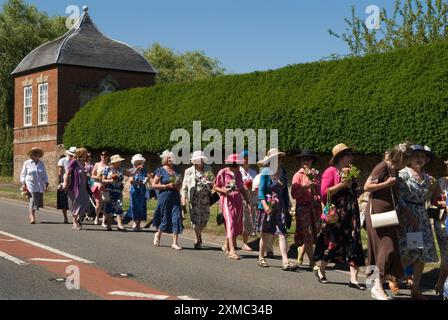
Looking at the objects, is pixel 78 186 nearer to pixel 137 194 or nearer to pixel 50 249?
pixel 137 194

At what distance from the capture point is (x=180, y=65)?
6588 centimetres

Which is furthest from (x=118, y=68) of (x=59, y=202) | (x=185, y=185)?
(x=185, y=185)

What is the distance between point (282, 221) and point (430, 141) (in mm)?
7903

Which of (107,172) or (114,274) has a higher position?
(107,172)

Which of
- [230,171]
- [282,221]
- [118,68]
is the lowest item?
[282,221]

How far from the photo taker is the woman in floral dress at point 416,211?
825 centimetres

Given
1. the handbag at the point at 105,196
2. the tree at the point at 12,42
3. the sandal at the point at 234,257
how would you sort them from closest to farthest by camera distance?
the sandal at the point at 234,257, the handbag at the point at 105,196, the tree at the point at 12,42

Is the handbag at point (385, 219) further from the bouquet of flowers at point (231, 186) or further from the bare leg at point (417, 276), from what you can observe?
the bouquet of flowers at point (231, 186)

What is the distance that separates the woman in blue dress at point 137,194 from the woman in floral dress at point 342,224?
23.5 feet

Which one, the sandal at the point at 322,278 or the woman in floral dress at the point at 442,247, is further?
the sandal at the point at 322,278

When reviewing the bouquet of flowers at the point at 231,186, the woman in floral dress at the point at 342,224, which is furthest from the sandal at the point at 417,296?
the bouquet of flowers at the point at 231,186

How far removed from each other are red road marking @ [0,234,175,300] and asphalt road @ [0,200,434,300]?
56mm

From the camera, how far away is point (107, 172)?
1534 cm

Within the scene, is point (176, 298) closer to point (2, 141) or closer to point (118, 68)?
point (118, 68)
